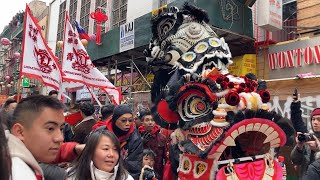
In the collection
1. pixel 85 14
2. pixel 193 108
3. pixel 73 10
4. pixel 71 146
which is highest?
pixel 73 10

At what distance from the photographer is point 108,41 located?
38.0ft

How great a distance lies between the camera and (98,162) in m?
2.37

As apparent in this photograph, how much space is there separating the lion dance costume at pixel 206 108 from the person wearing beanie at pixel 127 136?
0.31m

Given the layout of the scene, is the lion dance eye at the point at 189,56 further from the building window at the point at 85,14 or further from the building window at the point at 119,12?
the building window at the point at 85,14

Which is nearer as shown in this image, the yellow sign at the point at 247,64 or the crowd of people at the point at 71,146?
the crowd of people at the point at 71,146

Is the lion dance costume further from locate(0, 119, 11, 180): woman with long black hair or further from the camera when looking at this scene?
locate(0, 119, 11, 180): woman with long black hair

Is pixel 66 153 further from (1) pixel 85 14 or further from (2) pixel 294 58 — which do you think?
(1) pixel 85 14

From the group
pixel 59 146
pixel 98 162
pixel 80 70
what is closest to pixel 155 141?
pixel 80 70

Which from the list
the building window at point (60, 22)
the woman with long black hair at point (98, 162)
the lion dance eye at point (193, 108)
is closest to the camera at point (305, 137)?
the lion dance eye at point (193, 108)

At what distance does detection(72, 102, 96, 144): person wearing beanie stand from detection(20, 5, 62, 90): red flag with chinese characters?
3.19 ft

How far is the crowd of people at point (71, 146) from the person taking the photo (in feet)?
4.52

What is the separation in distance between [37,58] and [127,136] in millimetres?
2211

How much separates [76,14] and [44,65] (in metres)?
13.4

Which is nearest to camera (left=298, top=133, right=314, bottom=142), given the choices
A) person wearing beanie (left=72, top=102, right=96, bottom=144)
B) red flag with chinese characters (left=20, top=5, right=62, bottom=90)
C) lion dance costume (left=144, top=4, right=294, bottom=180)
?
lion dance costume (left=144, top=4, right=294, bottom=180)
